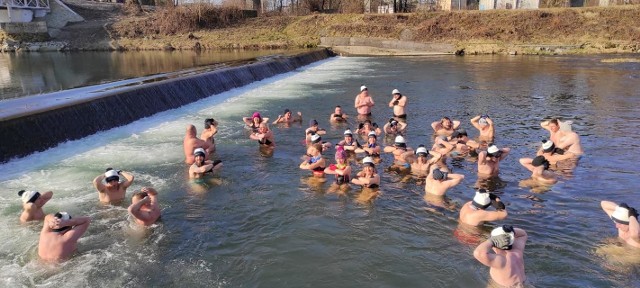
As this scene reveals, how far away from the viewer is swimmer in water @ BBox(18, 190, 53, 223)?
7664 mm

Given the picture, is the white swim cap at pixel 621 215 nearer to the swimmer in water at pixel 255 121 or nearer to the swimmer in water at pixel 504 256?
the swimmer in water at pixel 504 256

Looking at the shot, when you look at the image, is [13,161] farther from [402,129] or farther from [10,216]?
[402,129]

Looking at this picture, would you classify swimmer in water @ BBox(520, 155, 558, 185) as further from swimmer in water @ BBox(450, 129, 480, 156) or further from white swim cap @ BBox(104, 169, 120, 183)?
white swim cap @ BBox(104, 169, 120, 183)

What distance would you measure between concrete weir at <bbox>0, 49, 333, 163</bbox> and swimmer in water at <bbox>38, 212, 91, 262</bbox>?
5.91m

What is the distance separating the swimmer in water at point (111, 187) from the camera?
8.41 metres

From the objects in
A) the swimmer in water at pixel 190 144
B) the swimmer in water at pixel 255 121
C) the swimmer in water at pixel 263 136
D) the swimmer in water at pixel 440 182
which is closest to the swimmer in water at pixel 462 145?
the swimmer in water at pixel 440 182

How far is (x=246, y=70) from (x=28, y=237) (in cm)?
1998

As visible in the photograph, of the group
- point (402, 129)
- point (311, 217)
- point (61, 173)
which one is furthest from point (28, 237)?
point (402, 129)

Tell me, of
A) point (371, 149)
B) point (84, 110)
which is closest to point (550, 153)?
point (371, 149)

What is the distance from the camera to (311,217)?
833cm

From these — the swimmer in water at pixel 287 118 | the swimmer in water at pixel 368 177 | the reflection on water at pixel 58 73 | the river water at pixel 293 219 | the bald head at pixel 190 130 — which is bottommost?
the river water at pixel 293 219

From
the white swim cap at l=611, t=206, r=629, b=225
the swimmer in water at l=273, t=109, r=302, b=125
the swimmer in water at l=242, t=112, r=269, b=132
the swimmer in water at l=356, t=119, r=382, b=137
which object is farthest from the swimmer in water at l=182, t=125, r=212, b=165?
the white swim cap at l=611, t=206, r=629, b=225

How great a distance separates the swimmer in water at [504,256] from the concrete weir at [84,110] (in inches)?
438

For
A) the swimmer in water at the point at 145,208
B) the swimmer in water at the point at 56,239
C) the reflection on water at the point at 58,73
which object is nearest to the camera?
the swimmer in water at the point at 56,239
